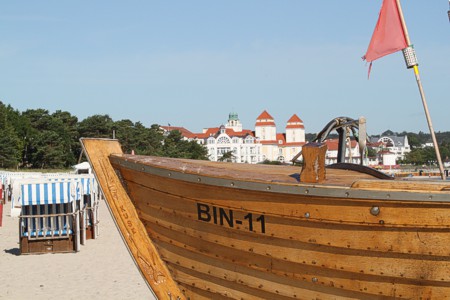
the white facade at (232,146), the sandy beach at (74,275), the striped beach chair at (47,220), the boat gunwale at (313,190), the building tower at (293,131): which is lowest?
the sandy beach at (74,275)

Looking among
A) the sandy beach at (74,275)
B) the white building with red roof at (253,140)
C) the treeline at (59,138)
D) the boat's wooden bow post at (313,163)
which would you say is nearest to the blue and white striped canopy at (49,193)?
the sandy beach at (74,275)

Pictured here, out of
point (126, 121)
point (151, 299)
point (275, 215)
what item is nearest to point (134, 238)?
point (275, 215)

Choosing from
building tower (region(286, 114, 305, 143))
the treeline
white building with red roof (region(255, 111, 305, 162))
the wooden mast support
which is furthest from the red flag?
building tower (region(286, 114, 305, 143))

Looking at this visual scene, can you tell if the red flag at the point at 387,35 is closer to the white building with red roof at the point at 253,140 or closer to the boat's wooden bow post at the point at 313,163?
the boat's wooden bow post at the point at 313,163

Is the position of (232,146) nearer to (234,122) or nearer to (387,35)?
(234,122)

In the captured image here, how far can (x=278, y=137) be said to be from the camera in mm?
159625

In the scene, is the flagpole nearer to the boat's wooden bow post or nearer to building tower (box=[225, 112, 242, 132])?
the boat's wooden bow post

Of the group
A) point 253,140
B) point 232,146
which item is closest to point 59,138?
Answer: point 232,146

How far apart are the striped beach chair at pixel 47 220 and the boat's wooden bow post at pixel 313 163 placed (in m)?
9.73

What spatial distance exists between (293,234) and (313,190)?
1.37 ft

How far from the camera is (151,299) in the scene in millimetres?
9609

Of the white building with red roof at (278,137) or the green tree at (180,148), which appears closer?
the green tree at (180,148)

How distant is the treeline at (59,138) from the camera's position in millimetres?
67812

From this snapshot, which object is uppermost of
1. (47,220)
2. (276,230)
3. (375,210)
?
(375,210)
